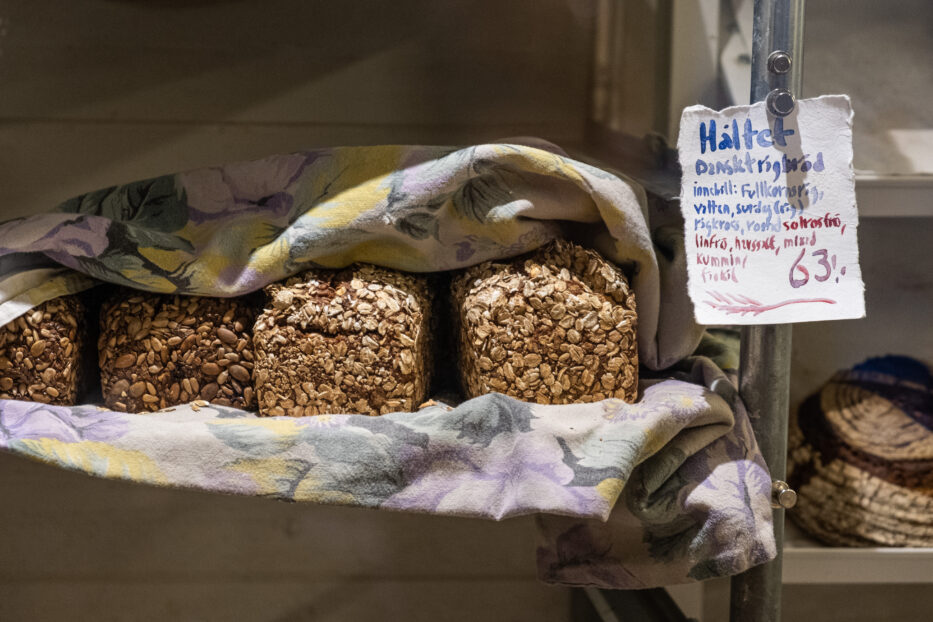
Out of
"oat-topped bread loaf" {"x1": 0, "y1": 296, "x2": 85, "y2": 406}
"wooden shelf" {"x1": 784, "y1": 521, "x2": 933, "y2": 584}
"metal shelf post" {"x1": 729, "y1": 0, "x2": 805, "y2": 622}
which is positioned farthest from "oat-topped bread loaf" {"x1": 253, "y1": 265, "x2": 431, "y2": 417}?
"wooden shelf" {"x1": 784, "y1": 521, "x2": 933, "y2": 584}

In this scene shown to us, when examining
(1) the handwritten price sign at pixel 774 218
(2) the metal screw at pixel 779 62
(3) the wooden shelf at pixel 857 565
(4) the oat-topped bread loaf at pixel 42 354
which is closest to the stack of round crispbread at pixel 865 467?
(3) the wooden shelf at pixel 857 565

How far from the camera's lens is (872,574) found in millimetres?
767

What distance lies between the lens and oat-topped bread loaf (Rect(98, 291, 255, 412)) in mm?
592

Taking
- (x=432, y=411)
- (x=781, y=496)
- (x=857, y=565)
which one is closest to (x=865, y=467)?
(x=857, y=565)

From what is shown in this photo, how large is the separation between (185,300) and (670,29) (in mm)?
549

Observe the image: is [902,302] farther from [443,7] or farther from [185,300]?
[185,300]

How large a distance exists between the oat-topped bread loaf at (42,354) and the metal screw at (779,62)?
59 centimetres

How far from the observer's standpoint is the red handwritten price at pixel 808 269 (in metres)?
0.54

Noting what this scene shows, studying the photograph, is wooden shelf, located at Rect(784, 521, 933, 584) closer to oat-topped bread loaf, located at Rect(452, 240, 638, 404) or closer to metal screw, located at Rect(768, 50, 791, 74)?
oat-topped bread loaf, located at Rect(452, 240, 638, 404)

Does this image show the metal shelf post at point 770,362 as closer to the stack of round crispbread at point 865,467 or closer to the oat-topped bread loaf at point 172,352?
the stack of round crispbread at point 865,467

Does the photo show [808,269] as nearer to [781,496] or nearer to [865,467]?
[781,496]

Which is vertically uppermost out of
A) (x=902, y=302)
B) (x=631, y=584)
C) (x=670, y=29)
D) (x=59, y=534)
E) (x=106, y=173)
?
(x=670, y=29)

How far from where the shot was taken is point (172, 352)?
60cm

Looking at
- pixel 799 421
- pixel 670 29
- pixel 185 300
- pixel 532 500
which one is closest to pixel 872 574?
pixel 799 421
